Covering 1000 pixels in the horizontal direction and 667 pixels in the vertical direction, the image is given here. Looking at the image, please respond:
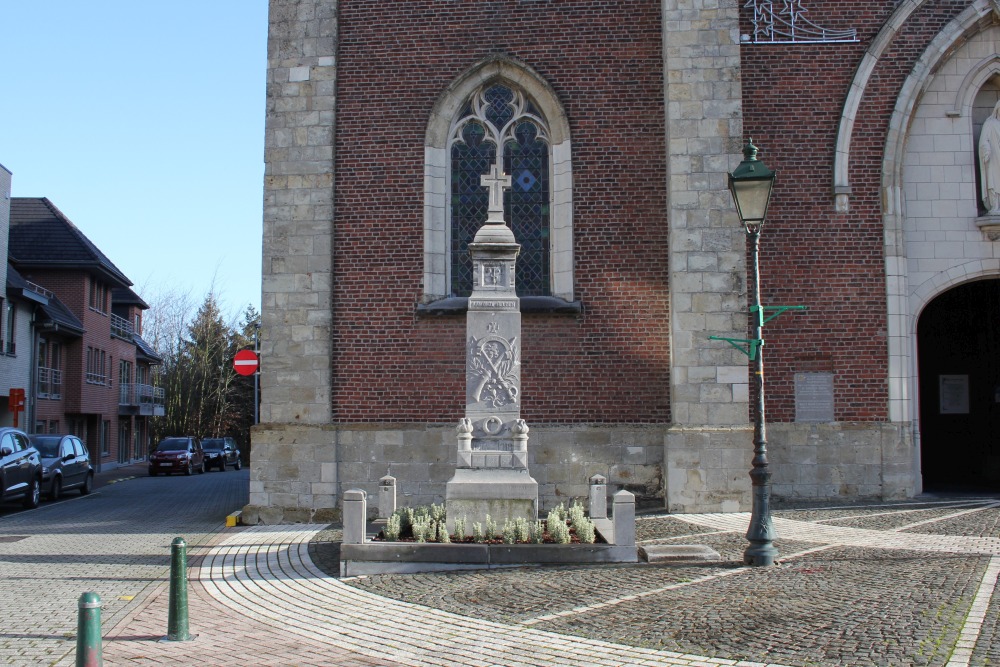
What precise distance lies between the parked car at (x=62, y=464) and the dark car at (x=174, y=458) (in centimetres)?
1338

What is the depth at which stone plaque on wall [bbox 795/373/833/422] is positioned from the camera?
47.5 ft

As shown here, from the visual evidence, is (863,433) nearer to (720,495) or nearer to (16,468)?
(720,495)

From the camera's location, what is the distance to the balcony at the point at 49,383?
34.5 m

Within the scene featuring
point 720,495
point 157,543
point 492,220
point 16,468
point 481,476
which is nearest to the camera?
point 481,476

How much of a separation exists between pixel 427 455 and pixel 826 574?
22.5 ft

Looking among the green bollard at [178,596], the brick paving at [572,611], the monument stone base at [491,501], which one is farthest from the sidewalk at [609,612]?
Answer: the monument stone base at [491,501]

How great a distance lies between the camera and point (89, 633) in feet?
16.5

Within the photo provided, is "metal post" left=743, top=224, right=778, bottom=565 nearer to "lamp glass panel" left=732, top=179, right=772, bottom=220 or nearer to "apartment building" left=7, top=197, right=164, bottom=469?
"lamp glass panel" left=732, top=179, right=772, bottom=220

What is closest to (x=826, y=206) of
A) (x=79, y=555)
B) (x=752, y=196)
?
(x=752, y=196)

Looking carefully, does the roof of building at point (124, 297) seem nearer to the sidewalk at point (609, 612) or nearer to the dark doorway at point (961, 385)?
the dark doorway at point (961, 385)

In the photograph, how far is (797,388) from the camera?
14.5 m

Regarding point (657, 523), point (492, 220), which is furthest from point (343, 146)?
point (657, 523)

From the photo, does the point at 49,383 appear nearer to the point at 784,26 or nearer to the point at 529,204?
the point at 529,204

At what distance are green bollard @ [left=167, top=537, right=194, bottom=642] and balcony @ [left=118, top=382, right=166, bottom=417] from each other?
42088mm
